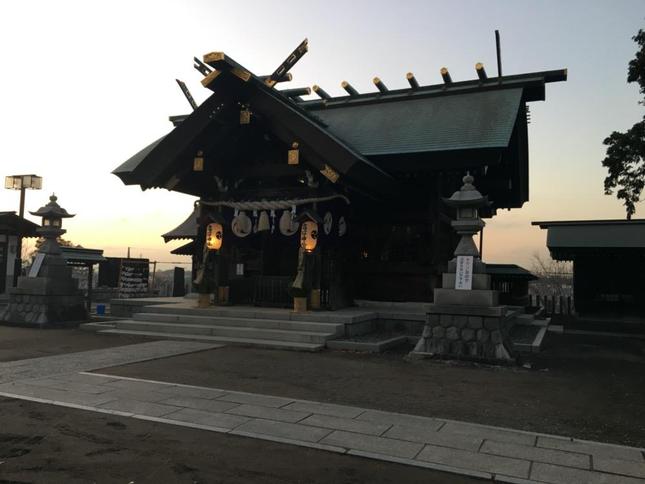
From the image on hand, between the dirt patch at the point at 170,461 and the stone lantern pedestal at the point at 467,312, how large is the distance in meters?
5.98

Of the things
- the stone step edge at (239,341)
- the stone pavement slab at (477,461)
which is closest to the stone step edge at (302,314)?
the stone step edge at (239,341)

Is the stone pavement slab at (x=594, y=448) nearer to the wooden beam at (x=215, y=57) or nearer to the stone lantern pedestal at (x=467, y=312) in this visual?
the stone lantern pedestal at (x=467, y=312)

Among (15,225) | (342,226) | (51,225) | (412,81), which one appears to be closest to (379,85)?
(412,81)

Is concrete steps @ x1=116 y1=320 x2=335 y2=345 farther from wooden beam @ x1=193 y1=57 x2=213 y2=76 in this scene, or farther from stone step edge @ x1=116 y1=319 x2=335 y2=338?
wooden beam @ x1=193 y1=57 x2=213 y2=76

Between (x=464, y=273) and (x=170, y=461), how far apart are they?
24.5ft

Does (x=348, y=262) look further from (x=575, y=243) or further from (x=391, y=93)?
(x=575, y=243)

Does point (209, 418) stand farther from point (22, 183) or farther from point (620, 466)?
point (22, 183)

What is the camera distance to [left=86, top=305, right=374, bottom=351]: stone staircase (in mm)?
11312

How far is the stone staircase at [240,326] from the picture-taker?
11312 mm

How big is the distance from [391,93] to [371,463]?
1643cm

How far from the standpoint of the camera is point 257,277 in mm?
14992

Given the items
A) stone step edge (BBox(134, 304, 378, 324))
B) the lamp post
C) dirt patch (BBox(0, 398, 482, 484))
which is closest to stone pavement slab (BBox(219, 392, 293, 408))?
dirt patch (BBox(0, 398, 482, 484))

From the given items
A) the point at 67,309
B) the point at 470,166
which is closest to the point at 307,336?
the point at 470,166

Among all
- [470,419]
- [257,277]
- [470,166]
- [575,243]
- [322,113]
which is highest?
[322,113]
